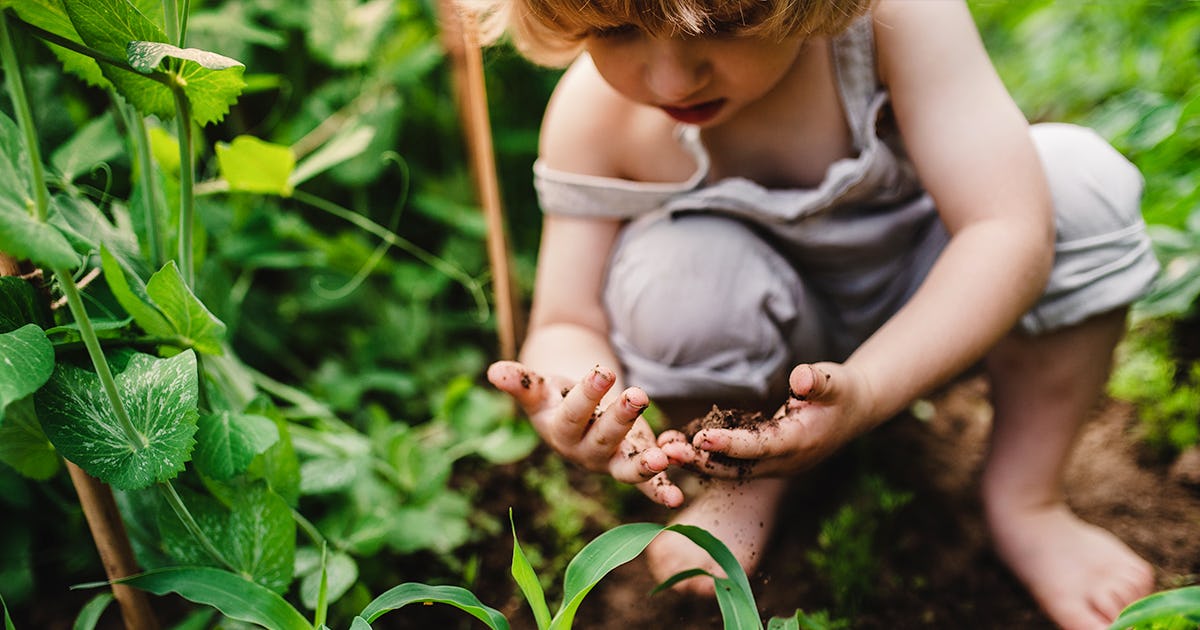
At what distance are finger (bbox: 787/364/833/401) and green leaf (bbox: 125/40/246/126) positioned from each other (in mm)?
527

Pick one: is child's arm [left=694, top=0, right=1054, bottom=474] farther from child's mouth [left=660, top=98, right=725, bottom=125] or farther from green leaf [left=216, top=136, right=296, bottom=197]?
green leaf [left=216, top=136, right=296, bottom=197]

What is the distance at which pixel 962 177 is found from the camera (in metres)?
0.95

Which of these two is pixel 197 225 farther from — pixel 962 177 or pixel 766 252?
pixel 962 177

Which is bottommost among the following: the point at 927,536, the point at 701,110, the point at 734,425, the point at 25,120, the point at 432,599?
the point at 927,536

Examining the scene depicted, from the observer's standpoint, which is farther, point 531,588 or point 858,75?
point 858,75

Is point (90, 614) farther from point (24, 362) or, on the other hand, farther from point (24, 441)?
point (24, 362)

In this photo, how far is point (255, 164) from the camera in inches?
42.5

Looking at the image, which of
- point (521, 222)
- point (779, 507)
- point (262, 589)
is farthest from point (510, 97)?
point (262, 589)

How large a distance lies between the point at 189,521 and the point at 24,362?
22 cm

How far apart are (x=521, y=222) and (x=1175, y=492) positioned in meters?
1.24

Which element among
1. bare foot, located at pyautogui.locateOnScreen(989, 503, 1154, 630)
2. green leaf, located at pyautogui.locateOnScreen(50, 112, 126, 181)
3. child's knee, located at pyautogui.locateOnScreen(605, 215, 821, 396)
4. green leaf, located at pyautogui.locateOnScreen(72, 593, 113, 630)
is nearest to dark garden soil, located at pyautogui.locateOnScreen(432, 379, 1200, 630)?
bare foot, located at pyautogui.locateOnScreen(989, 503, 1154, 630)

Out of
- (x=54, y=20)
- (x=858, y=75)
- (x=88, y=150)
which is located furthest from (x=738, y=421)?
(x=88, y=150)

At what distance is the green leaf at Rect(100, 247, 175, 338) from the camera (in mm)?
733

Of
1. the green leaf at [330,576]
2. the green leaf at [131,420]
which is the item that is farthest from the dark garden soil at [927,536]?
the green leaf at [131,420]
